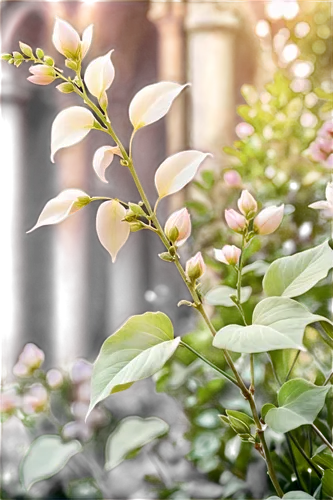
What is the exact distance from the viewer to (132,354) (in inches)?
14.9

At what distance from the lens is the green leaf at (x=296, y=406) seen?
1.22 feet

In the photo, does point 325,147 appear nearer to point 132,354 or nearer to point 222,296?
point 222,296

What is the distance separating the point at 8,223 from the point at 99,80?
1.31 feet

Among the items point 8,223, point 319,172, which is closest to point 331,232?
point 319,172

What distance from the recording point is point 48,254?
936 millimetres

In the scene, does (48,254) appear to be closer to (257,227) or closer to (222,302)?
(222,302)

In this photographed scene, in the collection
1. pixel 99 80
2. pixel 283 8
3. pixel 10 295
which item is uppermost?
pixel 283 8

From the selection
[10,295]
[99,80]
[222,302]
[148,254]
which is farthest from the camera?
[148,254]

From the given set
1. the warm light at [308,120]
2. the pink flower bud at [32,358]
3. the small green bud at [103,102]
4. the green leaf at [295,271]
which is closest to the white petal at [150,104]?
the small green bud at [103,102]

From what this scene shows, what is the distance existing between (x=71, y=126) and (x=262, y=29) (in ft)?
2.41

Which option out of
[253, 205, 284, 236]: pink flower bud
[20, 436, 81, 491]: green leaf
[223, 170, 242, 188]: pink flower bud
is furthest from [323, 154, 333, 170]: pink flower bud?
[20, 436, 81, 491]: green leaf

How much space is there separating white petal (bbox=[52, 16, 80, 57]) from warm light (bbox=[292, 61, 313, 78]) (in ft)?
2.21

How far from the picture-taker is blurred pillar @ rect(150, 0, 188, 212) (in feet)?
3.45

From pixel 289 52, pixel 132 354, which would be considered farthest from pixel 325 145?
pixel 132 354
